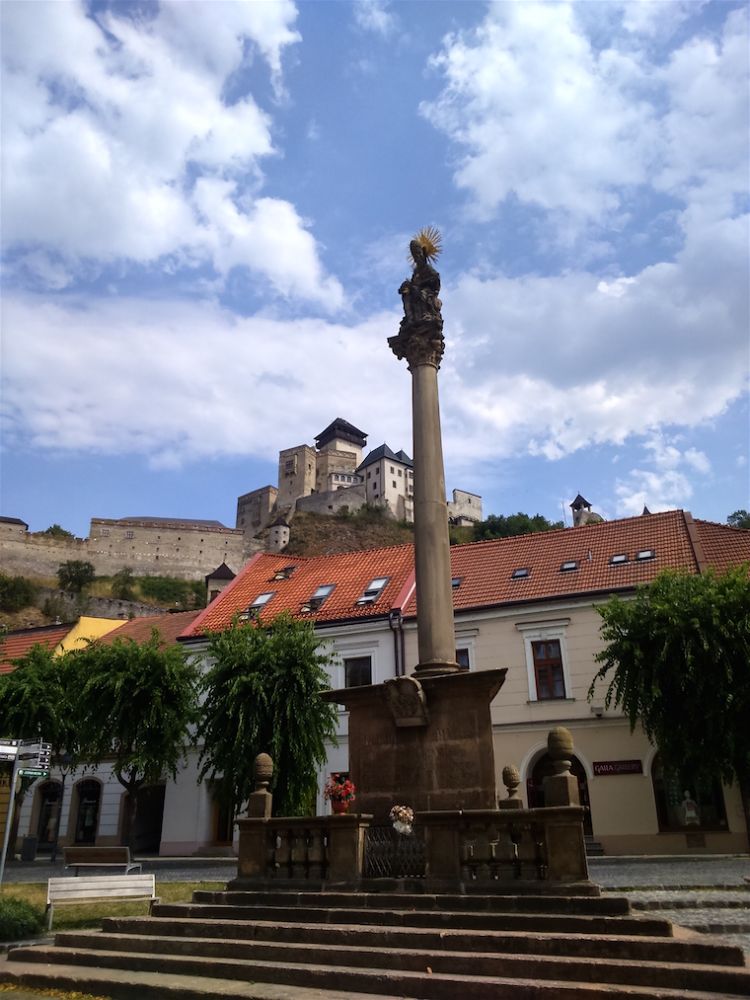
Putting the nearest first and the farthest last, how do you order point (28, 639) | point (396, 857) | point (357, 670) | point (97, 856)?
point (396, 857), point (97, 856), point (357, 670), point (28, 639)

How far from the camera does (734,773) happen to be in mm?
17391

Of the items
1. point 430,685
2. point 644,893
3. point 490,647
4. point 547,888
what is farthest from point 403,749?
point 490,647

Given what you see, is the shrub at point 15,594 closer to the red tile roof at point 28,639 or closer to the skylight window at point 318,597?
the red tile roof at point 28,639

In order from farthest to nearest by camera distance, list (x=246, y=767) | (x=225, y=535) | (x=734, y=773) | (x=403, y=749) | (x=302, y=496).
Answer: (x=302, y=496) < (x=225, y=535) < (x=246, y=767) < (x=734, y=773) < (x=403, y=749)

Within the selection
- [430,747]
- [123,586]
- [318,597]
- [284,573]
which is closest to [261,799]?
[430,747]

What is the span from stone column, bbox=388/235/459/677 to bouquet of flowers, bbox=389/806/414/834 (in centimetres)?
204

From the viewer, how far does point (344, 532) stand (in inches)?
3935

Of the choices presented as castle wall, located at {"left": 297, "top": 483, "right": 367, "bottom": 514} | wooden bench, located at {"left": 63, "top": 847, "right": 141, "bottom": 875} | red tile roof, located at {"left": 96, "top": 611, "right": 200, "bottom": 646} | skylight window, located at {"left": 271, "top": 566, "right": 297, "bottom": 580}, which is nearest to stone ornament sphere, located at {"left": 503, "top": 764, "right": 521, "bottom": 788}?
wooden bench, located at {"left": 63, "top": 847, "right": 141, "bottom": 875}

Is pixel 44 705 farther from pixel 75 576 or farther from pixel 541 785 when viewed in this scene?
pixel 75 576

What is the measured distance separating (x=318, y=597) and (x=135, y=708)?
7932mm

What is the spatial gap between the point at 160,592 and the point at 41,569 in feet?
40.2

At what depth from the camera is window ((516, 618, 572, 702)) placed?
22.2m

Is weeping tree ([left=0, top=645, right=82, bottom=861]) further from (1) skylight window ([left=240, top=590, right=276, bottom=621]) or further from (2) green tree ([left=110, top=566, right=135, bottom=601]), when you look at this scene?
(2) green tree ([left=110, top=566, right=135, bottom=601])

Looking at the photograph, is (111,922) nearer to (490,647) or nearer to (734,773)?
(734,773)
